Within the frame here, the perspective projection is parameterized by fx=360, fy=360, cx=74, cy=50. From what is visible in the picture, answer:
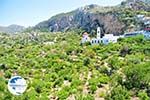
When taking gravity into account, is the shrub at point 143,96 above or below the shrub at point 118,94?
below

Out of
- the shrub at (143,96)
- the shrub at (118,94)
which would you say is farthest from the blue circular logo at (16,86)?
the shrub at (143,96)

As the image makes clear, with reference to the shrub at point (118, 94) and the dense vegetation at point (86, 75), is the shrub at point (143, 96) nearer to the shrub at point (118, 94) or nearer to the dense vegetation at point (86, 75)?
the dense vegetation at point (86, 75)

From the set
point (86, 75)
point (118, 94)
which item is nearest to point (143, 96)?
point (118, 94)

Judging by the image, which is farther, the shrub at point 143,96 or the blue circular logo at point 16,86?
the shrub at point 143,96

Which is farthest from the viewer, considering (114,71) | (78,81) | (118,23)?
(118,23)

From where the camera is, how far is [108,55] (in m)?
59.9

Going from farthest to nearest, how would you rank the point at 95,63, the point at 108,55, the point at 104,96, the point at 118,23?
the point at 118,23 → the point at 108,55 → the point at 95,63 → the point at 104,96

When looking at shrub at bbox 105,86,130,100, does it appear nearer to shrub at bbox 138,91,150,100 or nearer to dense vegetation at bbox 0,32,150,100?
dense vegetation at bbox 0,32,150,100

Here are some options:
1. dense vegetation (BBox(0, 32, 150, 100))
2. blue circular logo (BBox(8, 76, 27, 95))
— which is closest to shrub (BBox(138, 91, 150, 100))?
dense vegetation (BBox(0, 32, 150, 100))

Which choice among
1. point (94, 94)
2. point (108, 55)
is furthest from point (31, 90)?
point (108, 55)

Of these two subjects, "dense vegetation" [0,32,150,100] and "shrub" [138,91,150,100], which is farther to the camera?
"dense vegetation" [0,32,150,100]

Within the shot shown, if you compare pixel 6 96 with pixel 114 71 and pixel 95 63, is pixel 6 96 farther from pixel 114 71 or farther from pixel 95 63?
pixel 95 63

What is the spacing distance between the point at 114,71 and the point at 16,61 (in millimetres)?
24301

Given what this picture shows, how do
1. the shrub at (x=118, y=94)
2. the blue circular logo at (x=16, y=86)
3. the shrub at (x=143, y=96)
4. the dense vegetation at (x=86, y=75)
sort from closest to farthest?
the blue circular logo at (x=16, y=86), the shrub at (x=143, y=96), the shrub at (x=118, y=94), the dense vegetation at (x=86, y=75)
